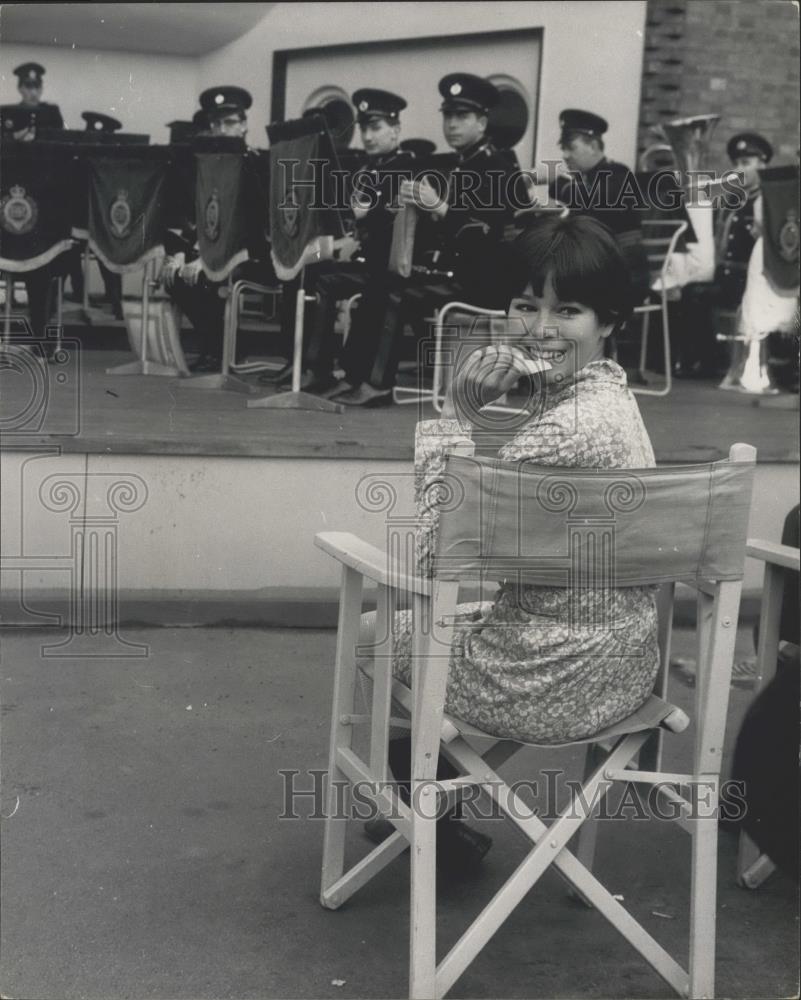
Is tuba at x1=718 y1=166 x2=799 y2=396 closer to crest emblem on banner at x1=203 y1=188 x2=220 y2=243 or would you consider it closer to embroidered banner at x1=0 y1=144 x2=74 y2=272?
crest emblem on banner at x1=203 y1=188 x2=220 y2=243

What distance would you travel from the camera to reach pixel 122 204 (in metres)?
5.34

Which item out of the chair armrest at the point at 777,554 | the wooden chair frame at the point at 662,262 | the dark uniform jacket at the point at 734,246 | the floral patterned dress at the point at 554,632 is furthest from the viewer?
the dark uniform jacket at the point at 734,246

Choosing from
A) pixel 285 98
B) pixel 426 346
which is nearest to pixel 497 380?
pixel 426 346

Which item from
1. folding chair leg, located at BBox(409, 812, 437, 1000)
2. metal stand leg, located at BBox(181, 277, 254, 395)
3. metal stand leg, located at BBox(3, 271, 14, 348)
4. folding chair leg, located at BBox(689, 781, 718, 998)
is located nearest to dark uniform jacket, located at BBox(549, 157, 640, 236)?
metal stand leg, located at BBox(181, 277, 254, 395)

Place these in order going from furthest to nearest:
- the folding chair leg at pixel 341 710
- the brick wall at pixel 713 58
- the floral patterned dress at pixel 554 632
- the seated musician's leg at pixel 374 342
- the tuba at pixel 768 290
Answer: the brick wall at pixel 713 58, the tuba at pixel 768 290, the seated musician's leg at pixel 374 342, the folding chair leg at pixel 341 710, the floral patterned dress at pixel 554 632

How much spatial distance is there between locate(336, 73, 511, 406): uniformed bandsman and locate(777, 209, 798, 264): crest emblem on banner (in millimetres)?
1683

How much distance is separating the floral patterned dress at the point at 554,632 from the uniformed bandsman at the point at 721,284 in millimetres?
5838

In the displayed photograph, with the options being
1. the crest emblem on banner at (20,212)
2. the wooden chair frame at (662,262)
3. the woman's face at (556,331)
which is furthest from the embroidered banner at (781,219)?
the woman's face at (556,331)

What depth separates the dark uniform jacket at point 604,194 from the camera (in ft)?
22.5

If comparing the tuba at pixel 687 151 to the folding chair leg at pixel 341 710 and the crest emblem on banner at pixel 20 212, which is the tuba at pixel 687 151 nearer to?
the crest emblem on banner at pixel 20 212

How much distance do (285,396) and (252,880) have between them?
291 cm

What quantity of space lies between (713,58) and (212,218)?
3.46m

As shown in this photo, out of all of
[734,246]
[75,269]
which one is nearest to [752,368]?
[734,246]

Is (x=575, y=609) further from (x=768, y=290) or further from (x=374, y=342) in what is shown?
(x=768, y=290)
